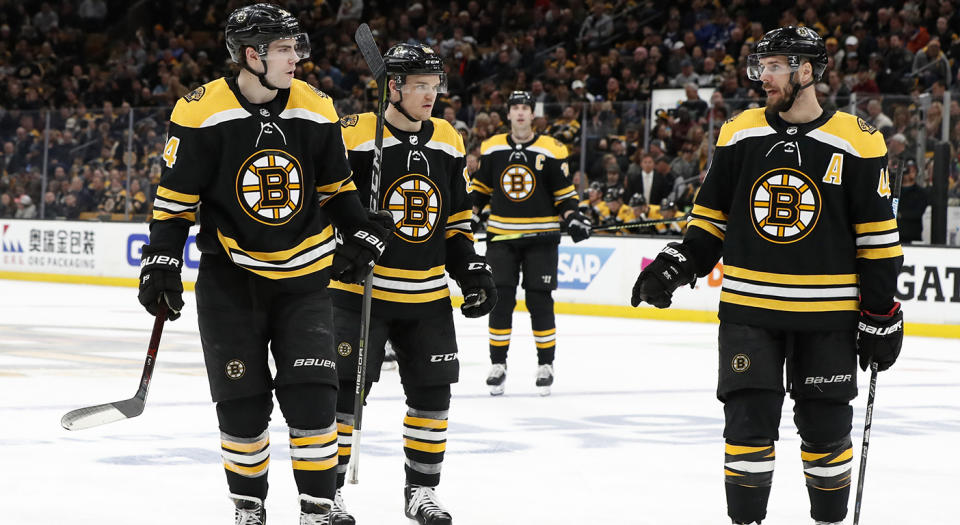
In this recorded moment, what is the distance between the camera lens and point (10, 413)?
574 centimetres

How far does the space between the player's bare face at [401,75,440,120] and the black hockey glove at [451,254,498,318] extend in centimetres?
49

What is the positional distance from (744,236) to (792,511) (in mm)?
1267

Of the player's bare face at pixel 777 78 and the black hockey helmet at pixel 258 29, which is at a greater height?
the black hockey helmet at pixel 258 29

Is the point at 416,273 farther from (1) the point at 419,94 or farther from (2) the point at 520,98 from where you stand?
(2) the point at 520,98

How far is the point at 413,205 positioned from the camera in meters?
3.97

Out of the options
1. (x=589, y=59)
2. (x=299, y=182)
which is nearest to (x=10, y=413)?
(x=299, y=182)

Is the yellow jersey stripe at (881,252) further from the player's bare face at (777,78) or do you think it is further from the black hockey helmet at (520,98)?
the black hockey helmet at (520,98)

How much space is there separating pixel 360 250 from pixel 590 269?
8801mm

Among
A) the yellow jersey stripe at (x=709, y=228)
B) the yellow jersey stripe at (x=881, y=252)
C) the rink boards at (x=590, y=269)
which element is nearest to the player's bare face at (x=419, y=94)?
the yellow jersey stripe at (x=709, y=228)

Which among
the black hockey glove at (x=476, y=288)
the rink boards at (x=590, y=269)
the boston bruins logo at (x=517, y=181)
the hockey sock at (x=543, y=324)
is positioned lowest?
the rink boards at (x=590, y=269)

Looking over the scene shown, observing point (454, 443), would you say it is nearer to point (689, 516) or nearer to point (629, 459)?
point (629, 459)

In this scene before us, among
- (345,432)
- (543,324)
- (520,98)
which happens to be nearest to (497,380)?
(543,324)

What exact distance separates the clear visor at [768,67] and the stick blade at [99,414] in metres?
1.85

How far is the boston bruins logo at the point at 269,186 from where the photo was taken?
10.6 feet
